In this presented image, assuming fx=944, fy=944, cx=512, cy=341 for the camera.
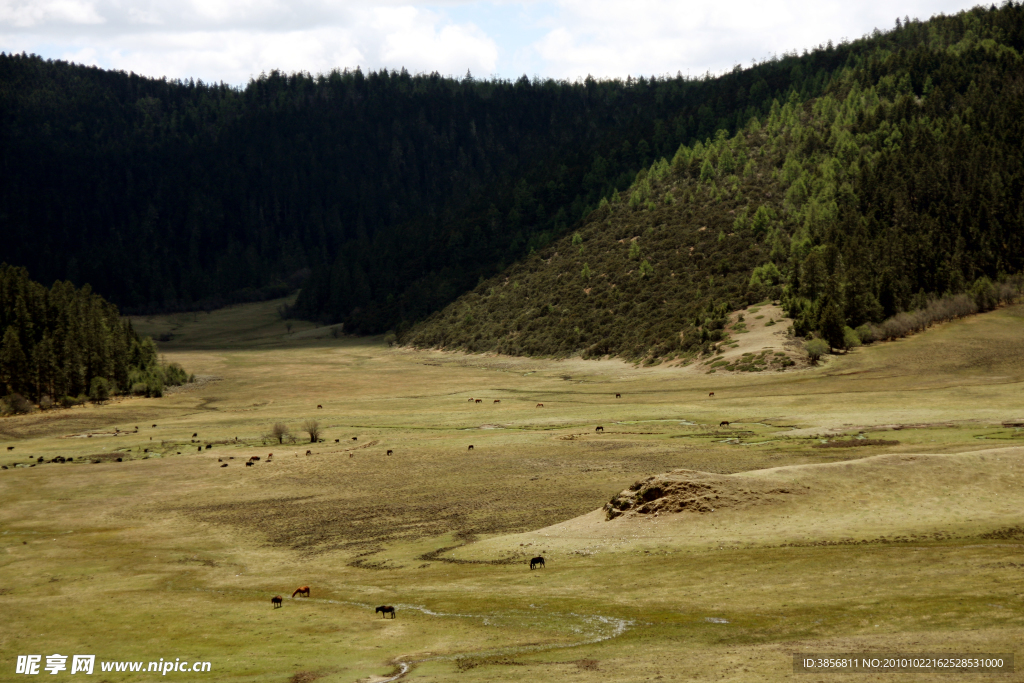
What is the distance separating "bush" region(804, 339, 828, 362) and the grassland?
15.0 m

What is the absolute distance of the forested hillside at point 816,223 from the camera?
3920 inches

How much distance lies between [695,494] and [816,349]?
56.0 meters

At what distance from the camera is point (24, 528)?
39719 millimetres

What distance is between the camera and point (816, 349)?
280 ft

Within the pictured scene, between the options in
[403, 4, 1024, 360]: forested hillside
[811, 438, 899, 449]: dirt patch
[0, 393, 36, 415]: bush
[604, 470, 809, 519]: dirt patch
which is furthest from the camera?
[403, 4, 1024, 360]: forested hillside

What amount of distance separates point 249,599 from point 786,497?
18.4 meters

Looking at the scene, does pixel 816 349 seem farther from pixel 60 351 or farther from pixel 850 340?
pixel 60 351

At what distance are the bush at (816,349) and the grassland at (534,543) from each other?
49.3 feet

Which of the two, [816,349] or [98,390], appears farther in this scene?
[98,390]

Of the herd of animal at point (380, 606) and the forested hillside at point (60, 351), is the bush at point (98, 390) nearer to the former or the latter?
the forested hillside at point (60, 351)

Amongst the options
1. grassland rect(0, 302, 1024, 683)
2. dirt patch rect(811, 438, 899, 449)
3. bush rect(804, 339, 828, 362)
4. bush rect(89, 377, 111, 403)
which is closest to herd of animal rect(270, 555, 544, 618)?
grassland rect(0, 302, 1024, 683)

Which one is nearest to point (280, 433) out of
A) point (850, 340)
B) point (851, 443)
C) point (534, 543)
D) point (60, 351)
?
point (534, 543)

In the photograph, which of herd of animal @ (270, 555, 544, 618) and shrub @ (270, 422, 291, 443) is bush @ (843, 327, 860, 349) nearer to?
shrub @ (270, 422, 291, 443)

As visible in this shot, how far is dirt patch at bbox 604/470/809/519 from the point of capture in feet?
109
